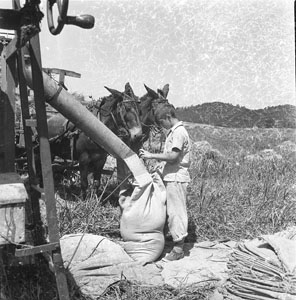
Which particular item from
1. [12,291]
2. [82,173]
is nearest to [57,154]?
[82,173]

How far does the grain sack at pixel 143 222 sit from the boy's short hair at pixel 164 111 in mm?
797

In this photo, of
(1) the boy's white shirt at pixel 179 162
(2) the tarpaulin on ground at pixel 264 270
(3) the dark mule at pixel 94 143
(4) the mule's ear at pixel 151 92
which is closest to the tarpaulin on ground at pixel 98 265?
(2) the tarpaulin on ground at pixel 264 270

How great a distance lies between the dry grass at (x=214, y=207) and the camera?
4.02 metres

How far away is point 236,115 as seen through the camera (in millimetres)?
17203

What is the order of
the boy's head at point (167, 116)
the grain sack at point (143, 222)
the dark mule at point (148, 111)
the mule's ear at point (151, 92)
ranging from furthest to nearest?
the mule's ear at point (151, 92) → the dark mule at point (148, 111) → the boy's head at point (167, 116) → the grain sack at point (143, 222)

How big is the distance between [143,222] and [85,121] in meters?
1.31

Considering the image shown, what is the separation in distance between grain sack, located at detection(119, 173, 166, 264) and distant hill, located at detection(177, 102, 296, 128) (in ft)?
40.6

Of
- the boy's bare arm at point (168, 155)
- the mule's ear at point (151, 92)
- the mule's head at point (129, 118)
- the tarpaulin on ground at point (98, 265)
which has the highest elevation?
the mule's ear at point (151, 92)

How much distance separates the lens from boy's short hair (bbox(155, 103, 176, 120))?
4922mm

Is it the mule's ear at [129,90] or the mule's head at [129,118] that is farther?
the mule's ear at [129,90]

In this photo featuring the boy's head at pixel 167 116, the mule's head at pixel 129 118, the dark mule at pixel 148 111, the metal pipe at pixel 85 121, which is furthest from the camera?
the dark mule at pixel 148 111

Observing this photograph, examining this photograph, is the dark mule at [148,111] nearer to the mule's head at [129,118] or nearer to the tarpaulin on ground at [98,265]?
the mule's head at [129,118]

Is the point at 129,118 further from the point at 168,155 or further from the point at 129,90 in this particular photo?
the point at 168,155

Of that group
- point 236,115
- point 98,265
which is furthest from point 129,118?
point 236,115
